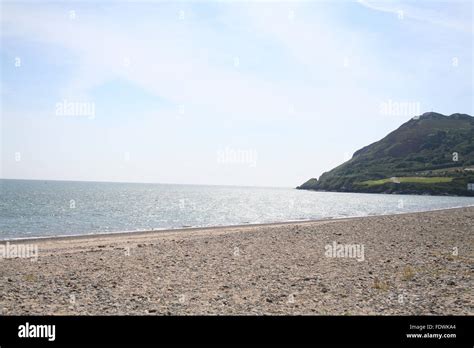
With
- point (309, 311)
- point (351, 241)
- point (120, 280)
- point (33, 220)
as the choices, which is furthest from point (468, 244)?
point (33, 220)

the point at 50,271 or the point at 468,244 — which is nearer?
the point at 50,271

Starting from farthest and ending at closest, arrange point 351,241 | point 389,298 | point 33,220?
point 33,220, point 351,241, point 389,298

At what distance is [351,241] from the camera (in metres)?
32.5

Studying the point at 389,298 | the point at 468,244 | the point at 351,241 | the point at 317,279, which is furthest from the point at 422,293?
the point at 351,241

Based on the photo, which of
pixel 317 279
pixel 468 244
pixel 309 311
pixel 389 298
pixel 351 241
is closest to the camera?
pixel 309 311

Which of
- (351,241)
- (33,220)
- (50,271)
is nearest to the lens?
(50,271)

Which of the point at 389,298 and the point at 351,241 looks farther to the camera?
the point at 351,241

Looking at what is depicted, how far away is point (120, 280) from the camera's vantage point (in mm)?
18344
